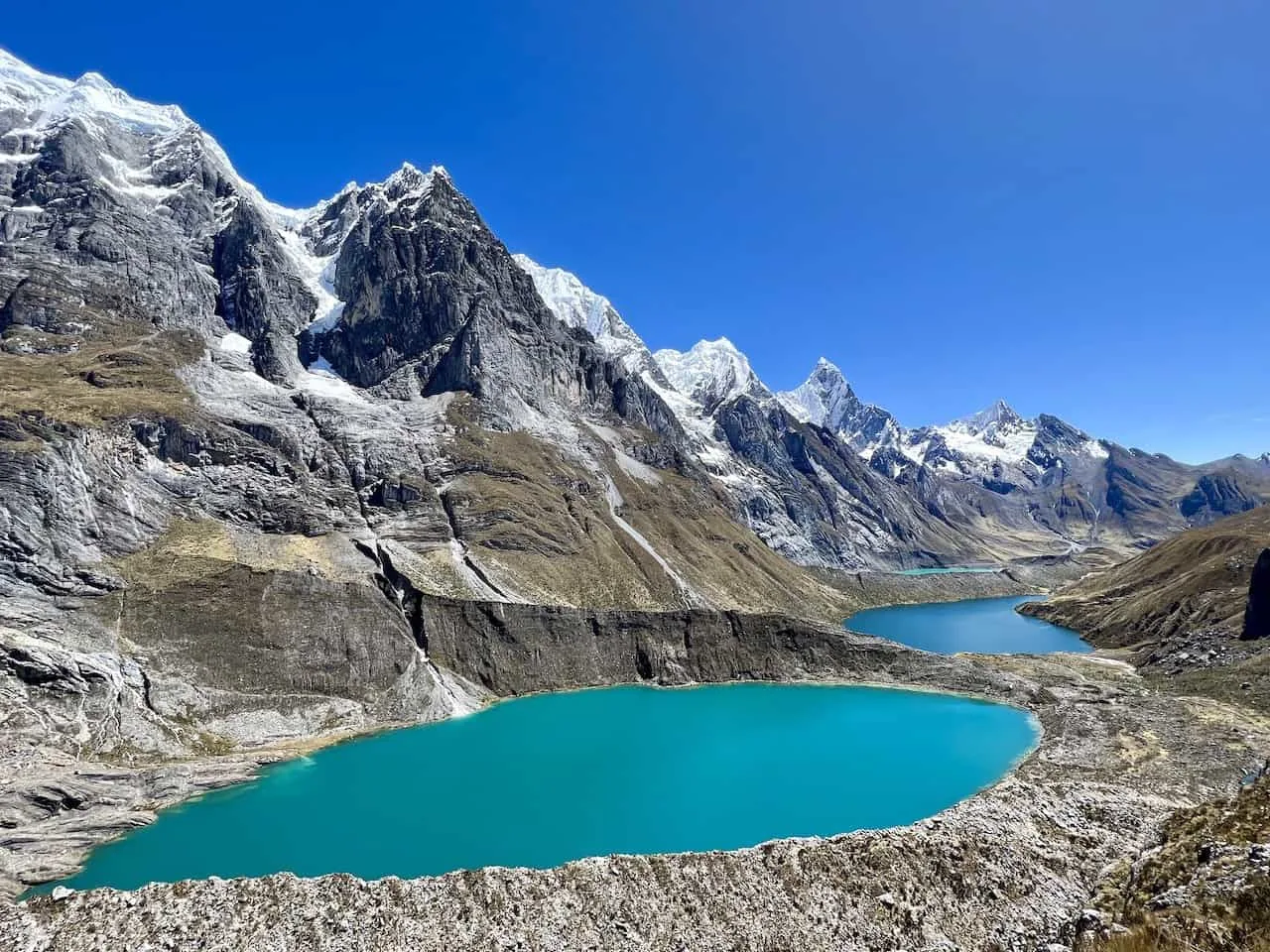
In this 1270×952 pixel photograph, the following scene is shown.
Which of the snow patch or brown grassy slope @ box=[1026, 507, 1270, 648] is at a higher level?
the snow patch

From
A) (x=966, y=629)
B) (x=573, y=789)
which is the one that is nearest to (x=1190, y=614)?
(x=966, y=629)

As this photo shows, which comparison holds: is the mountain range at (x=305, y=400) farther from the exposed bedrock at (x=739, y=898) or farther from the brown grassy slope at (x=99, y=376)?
the exposed bedrock at (x=739, y=898)

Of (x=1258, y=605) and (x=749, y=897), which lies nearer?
(x=749, y=897)

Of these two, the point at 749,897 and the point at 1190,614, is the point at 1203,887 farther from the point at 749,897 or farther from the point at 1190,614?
the point at 1190,614

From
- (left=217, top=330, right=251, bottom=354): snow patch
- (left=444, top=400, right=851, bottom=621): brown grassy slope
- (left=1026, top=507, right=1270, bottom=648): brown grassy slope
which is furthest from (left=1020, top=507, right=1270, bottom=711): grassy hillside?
(left=217, top=330, right=251, bottom=354): snow patch

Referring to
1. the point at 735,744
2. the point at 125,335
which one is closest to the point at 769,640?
the point at 735,744

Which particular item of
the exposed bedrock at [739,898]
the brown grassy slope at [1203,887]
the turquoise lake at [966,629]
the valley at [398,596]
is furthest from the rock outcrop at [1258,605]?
the brown grassy slope at [1203,887]

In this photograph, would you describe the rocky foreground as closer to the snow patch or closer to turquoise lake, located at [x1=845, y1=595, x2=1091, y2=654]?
turquoise lake, located at [x1=845, y1=595, x2=1091, y2=654]
